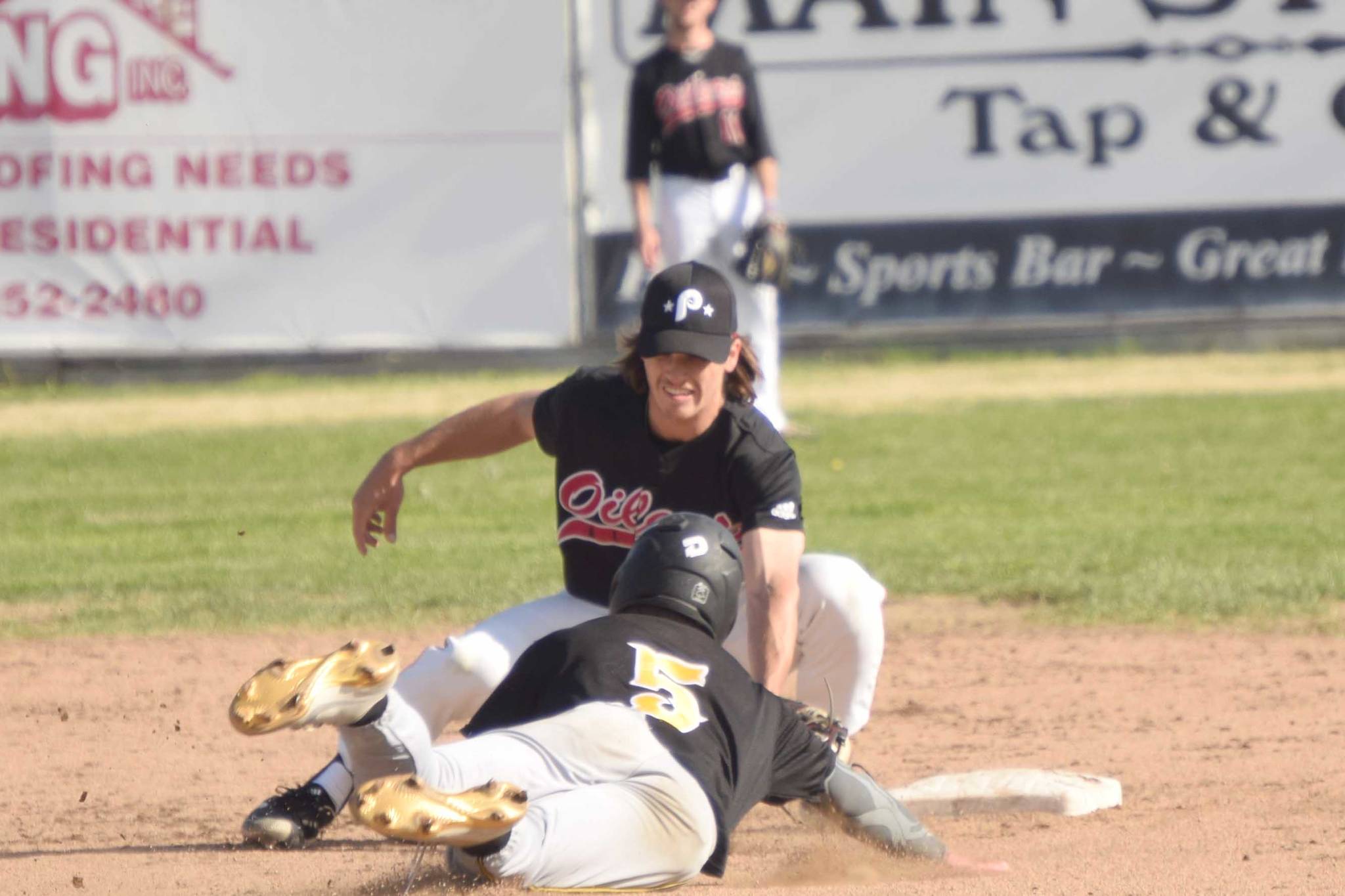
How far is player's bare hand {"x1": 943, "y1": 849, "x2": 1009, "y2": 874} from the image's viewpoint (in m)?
3.82

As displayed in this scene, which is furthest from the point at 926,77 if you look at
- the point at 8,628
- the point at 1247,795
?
the point at 1247,795

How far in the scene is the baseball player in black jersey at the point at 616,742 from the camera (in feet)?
10.7

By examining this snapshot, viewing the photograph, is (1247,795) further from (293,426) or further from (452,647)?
(293,426)

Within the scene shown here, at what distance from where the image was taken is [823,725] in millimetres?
3932

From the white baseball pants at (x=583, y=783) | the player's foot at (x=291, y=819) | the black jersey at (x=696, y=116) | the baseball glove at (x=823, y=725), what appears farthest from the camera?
the black jersey at (x=696, y=116)

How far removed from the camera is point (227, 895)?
356 centimetres

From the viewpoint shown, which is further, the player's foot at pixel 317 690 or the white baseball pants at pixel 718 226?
the white baseball pants at pixel 718 226

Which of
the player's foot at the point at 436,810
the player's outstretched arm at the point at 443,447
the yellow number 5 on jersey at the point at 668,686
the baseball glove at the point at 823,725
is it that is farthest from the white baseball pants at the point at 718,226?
the player's foot at the point at 436,810

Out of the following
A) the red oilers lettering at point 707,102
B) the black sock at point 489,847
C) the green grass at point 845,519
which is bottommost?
the green grass at point 845,519

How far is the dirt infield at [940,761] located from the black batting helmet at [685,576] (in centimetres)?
51

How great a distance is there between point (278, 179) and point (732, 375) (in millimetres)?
9343

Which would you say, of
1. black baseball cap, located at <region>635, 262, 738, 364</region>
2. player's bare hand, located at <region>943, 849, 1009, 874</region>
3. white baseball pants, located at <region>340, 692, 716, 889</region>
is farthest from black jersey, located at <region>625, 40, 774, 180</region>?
white baseball pants, located at <region>340, 692, 716, 889</region>

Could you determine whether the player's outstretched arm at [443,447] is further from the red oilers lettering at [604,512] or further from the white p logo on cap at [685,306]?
the white p logo on cap at [685,306]

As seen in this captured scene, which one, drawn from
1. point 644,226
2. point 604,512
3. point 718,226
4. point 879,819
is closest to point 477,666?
point 604,512
